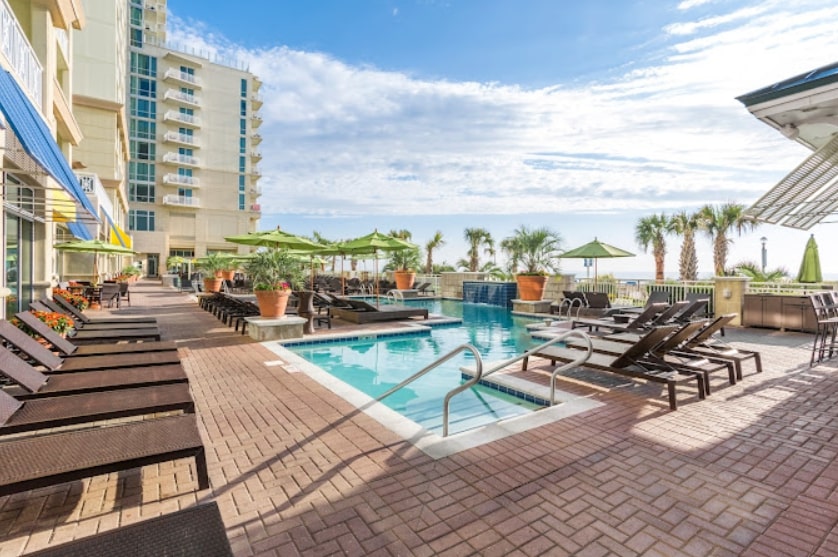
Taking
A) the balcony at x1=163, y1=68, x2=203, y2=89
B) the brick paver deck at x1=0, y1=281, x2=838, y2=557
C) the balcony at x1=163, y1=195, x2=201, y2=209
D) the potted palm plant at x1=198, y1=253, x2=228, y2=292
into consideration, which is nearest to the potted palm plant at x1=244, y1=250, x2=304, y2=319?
the brick paver deck at x1=0, y1=281, x2=838, y2=557

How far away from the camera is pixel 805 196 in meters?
9.05

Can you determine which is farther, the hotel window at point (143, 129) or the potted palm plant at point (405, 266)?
the hotel window at point (143, 129)

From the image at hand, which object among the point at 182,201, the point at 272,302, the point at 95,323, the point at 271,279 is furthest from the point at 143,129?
the point at 272,302

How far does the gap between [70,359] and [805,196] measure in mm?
12817

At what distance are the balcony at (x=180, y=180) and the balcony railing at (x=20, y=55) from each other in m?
44.1

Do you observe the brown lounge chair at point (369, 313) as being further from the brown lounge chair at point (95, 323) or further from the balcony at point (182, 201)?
the balcony at point (182, 201)

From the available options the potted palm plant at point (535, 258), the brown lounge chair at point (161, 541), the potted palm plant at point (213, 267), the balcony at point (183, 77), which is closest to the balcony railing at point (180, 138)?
the balcony at point (183, 77)

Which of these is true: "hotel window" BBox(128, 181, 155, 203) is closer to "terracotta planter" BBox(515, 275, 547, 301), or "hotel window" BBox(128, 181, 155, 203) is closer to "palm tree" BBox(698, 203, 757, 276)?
"terracotta planter" BBox(515, 275, 547, 301)

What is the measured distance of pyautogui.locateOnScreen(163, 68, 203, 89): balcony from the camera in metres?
48.7

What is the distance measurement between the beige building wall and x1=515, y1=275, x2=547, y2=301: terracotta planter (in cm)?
4358

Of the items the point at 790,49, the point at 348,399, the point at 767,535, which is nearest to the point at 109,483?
the point at 348,399

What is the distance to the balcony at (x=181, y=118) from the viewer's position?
48.7 meters

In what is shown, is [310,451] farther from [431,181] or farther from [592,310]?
[431,181]

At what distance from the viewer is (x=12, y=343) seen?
14.6 feet
